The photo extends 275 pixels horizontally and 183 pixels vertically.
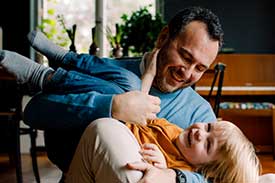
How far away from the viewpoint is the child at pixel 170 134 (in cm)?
143

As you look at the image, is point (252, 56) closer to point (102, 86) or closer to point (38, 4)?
point (38, 4)

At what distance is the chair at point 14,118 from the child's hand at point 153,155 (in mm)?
1704

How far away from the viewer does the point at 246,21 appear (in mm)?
5719

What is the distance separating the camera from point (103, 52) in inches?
228

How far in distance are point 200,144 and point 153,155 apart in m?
0.22

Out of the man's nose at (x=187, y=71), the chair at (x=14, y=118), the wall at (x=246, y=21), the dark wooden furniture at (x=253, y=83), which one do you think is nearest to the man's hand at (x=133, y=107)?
the man's nose at (x=187, y=71)

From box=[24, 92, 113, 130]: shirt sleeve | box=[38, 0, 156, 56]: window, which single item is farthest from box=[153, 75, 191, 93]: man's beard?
box=[38, 0, 156, 56]: window

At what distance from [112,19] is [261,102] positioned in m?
2.04

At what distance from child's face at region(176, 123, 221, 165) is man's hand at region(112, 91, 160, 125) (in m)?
0.18

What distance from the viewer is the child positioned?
4.68 ft

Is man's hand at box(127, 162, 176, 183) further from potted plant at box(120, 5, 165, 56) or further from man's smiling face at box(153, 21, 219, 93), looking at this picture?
potted plant at box(120, 5, 165, 56)

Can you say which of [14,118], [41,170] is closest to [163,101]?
[14,118]

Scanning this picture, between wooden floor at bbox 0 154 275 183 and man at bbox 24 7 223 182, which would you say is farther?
wooden floor at bbox 0 154 275 183

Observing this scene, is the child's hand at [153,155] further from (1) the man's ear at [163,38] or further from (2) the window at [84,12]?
(2) the window at [84,12]
